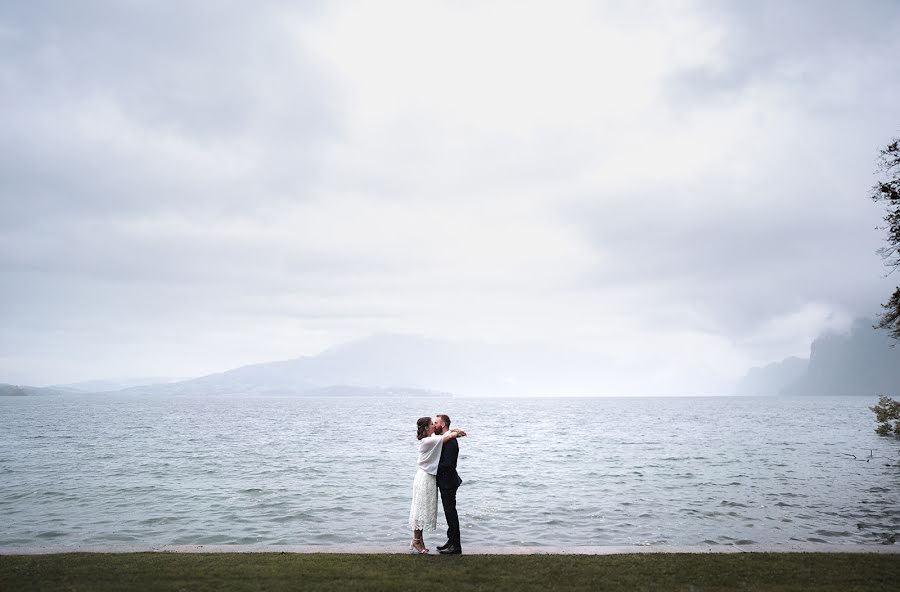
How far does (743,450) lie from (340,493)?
36.6 m

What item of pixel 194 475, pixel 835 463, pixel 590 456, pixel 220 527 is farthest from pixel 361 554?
pixel 835 463

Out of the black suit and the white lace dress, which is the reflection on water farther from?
the black suit

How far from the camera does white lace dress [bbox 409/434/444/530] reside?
13.3 metres

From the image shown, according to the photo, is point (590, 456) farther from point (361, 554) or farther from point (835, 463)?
point (361, 554)

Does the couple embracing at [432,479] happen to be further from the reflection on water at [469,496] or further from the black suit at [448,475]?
the reflection on water at [469,496]

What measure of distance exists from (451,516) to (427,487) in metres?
0.82

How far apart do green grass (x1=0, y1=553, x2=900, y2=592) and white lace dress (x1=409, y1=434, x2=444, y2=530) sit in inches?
41.1

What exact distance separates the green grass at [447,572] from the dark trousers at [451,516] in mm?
615

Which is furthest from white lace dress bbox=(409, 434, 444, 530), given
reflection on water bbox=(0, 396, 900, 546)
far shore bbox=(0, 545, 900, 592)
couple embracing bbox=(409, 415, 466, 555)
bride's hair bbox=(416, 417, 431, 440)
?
reflection on water bbox=(0, 396, 900, 546)

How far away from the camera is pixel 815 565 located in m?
11.9


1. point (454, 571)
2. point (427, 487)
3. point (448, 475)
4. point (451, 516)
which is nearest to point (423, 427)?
point (448, 475)

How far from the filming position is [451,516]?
517 inches

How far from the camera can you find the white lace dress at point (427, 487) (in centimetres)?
1327

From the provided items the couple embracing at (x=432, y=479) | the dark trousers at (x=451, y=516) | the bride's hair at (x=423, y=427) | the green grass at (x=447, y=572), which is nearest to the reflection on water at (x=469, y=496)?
the couple embracing at (x=432, y=479)
